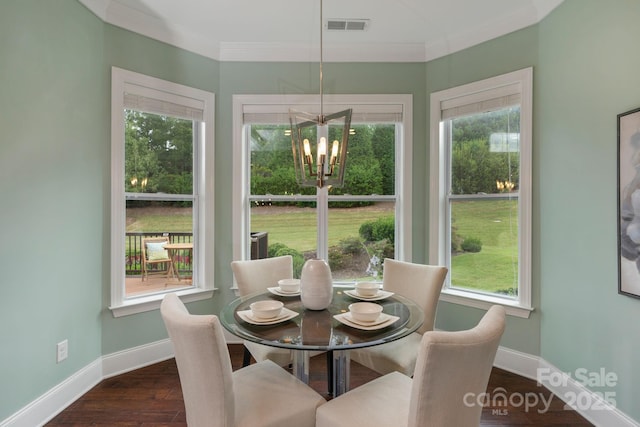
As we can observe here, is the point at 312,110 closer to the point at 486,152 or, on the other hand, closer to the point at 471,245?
the point at 486,152

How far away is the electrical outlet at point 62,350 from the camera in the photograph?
7.48ft

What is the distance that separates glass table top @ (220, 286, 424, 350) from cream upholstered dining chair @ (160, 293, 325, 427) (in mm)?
216

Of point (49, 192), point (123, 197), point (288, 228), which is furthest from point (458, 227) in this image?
point (49, 192)

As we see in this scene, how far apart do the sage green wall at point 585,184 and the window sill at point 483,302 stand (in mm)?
144

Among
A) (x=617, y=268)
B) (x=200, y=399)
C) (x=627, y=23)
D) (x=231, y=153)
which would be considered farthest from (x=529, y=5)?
(x=200, y=399)

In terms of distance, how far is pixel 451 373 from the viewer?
1.21 metres

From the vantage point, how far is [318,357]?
301 centimetres

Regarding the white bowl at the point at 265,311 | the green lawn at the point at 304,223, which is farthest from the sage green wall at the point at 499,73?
the white bowl at the point at 265,311

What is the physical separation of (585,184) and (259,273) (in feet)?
7.84

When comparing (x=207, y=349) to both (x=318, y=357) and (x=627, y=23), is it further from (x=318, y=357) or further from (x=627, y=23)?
(x=627, y=23)

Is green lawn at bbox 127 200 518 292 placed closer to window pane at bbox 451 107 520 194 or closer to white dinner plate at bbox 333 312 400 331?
window pane at bbox 451 107 520 194

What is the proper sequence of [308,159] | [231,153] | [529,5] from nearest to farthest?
[308,159] < [529,5] < [231,153]

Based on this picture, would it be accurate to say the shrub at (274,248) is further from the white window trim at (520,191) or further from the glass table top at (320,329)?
the white window trim at (520,191)

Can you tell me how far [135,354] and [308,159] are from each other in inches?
89.2
